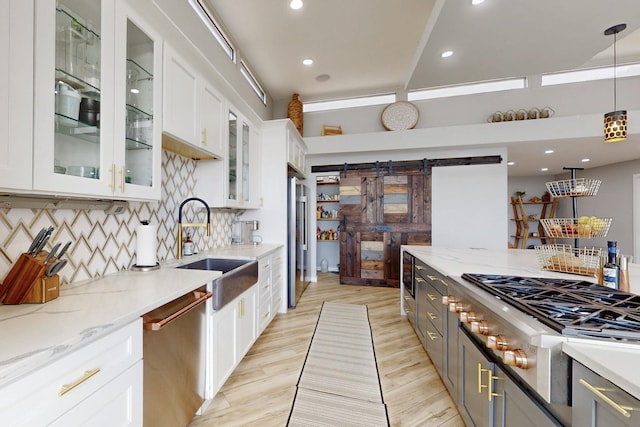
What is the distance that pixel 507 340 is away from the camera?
994 mm

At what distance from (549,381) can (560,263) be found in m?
1.23

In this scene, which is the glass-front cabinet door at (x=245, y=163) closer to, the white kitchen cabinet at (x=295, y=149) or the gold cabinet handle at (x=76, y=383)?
the white kitchen cabinet at (x=295, y=149)

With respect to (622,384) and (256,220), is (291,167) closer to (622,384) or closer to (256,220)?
(256,220)

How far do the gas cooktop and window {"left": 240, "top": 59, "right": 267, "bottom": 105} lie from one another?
401cm

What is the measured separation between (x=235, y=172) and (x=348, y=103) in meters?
3.18

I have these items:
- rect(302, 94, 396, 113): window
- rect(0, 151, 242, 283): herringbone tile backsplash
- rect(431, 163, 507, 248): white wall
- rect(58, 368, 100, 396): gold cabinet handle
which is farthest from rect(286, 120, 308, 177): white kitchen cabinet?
rect(58, 368, 100, 396): gold cabinet handle

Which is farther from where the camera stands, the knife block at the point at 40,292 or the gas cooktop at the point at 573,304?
the knife block at the point at 40,292

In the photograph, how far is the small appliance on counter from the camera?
3.19 meters

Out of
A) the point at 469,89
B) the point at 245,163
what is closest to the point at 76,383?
the point at 245,163

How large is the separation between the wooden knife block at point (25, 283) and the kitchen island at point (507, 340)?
1.86 meters

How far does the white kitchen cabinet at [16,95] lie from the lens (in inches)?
33.1

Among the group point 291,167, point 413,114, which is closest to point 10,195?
point 291,167

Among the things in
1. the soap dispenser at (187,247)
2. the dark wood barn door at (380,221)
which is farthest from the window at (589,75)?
the soap dispenser at (187,247)

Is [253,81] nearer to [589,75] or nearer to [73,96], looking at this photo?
[73,96]
